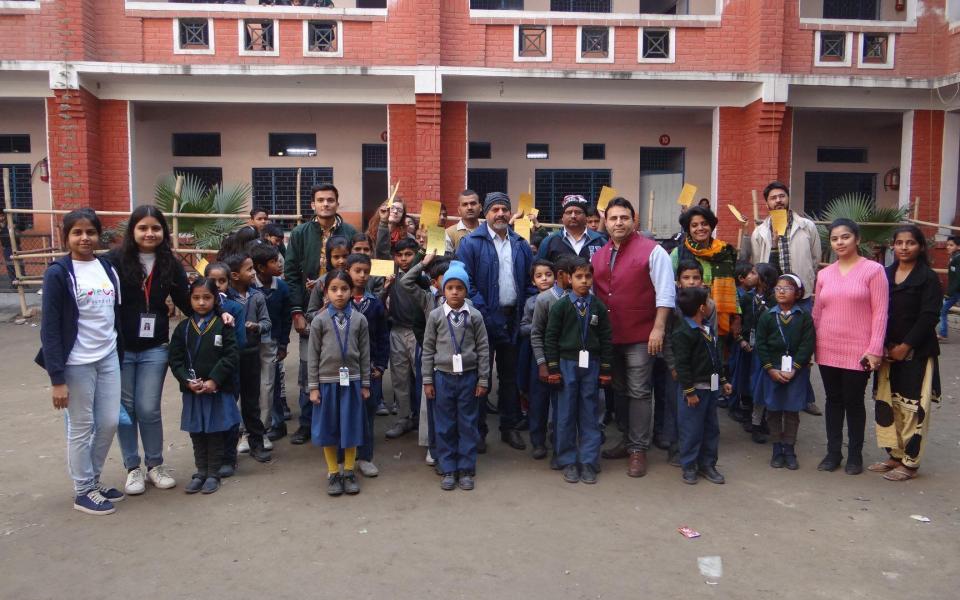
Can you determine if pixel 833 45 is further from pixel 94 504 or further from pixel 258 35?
pixel 94 504

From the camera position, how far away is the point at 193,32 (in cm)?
1175

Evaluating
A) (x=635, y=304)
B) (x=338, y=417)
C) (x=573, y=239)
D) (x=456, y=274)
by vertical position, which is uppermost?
(x=573, y=239)

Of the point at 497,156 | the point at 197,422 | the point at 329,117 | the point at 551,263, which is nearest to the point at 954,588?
the point at 551,263

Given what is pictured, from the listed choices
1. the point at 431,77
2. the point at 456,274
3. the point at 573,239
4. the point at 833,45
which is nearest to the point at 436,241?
the point at 456,274

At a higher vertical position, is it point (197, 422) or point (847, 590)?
point (197, 422)

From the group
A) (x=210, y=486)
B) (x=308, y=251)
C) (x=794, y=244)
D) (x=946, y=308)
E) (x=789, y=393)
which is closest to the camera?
(x=210, y=486)

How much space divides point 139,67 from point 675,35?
9114 mm

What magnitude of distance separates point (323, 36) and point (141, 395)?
9194mm

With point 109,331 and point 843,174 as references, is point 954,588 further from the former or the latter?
point 843,174

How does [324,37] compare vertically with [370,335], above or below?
above

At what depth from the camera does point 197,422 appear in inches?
173

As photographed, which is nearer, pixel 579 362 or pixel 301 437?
pixel 579 362

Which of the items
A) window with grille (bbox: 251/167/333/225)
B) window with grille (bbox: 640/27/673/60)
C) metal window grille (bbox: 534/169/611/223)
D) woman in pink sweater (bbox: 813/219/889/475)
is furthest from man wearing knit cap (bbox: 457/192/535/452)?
window with grille (bbox: 251/167/333/225)

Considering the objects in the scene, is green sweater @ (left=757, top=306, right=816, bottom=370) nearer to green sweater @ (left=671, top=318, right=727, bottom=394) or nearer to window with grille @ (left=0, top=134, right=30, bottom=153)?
green sweater @ (left=671, top=318, right=727, bottom=394)
